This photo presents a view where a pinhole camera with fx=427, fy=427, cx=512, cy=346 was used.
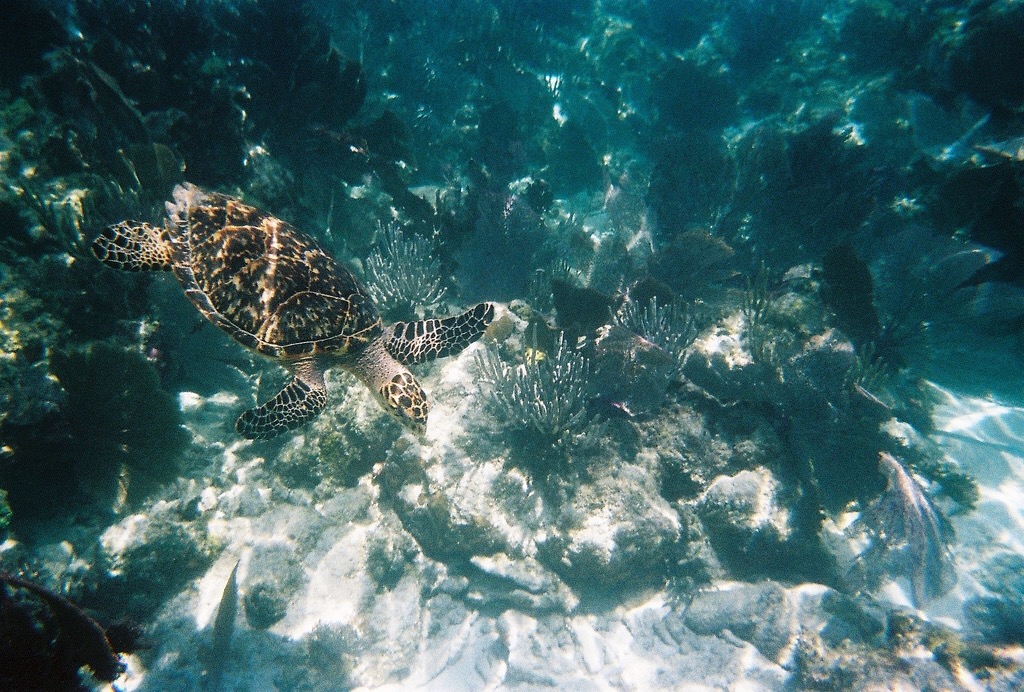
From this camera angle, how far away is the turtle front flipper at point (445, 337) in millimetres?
4391

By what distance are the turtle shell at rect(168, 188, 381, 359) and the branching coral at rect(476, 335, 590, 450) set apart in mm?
1488

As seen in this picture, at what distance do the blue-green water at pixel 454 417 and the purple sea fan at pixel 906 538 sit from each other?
0.15 ft

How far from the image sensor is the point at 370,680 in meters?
4.53

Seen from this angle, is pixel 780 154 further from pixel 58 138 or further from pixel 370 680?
pixel 58 138

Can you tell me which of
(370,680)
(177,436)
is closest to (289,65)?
(177,436)

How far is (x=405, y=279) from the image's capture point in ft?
19.3

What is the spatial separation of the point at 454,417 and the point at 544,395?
1120mm

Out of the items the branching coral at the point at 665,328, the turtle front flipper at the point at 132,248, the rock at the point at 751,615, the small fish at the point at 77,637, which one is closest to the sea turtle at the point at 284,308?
the turtle front flipper at the point at 132,248

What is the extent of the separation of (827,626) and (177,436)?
7.17m

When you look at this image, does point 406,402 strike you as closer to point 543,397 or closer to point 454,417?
point 454,417

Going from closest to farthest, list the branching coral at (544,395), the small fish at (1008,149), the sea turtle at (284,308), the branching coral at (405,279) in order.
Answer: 1. the sea turtle at (284,308)
2. the branching coral at (544,395)
3. the branching coral at (405,279)
4. the small fish at (1008,149)

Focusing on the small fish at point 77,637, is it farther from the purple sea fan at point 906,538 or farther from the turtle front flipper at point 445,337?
the purple sea fan at point 906,538

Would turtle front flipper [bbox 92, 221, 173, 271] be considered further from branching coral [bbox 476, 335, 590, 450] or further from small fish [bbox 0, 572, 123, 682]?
branching coral [bbox 476, 335, 590, 450]

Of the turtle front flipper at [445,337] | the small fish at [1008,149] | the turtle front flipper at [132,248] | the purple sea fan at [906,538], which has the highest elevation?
the small fish at [1008,149]
